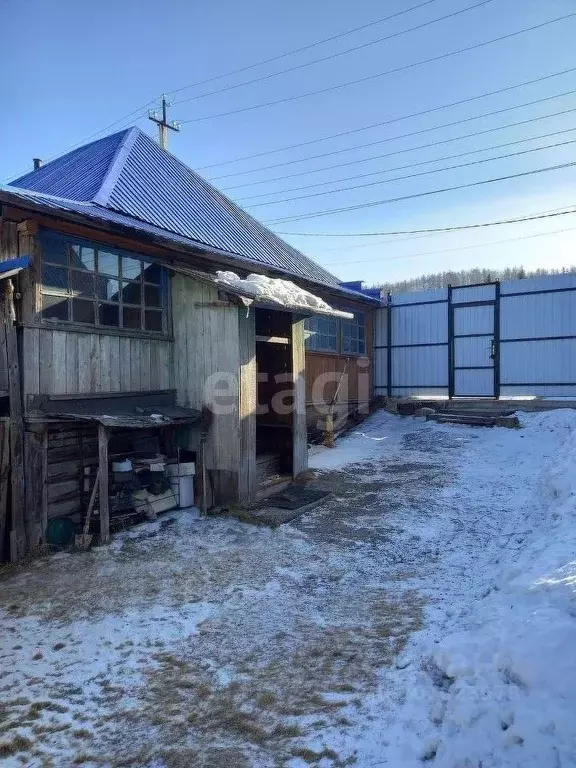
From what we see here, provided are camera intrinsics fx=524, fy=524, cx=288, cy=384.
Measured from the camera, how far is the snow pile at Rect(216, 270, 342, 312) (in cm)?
692

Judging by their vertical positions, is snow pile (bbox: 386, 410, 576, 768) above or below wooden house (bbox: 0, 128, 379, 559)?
below

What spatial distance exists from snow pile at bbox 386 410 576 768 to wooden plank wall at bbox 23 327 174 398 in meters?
4.89

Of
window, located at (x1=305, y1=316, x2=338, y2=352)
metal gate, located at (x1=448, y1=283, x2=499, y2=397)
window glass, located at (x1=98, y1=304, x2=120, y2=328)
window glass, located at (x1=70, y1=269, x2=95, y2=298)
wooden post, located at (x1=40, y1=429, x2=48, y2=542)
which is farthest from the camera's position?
metal gate, located at (x1=448, y1=283, x2=499, y2=397)

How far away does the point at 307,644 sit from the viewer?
3859 millimetres

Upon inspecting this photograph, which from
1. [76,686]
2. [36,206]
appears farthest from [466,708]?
[36,206]

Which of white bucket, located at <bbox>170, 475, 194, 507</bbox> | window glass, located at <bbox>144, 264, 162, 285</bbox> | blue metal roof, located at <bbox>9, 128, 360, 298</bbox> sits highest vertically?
blue metal roof, located at <bbox>9, 128, 360, 298</bbox>

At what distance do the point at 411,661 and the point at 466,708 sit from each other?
0.84 metres

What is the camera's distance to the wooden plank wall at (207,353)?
727 cm

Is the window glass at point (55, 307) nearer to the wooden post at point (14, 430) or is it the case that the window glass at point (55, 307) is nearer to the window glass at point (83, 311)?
the window glass at point (83, 311)

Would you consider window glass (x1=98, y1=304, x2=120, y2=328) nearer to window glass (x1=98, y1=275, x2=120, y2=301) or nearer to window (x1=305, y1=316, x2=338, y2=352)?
Answer: window glass (x1=98, y1=275, x2=120, y2=301)

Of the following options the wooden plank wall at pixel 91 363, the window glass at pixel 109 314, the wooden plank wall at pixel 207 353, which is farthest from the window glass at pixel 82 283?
the wooden plank wall at pixel 207 353

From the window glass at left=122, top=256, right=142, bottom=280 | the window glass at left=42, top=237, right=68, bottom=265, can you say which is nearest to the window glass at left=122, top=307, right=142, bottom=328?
the window glass at left=122, top=256, right=142, bottom=280

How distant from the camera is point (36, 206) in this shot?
18.1ft

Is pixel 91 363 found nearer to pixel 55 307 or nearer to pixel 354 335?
pixel 55 307
